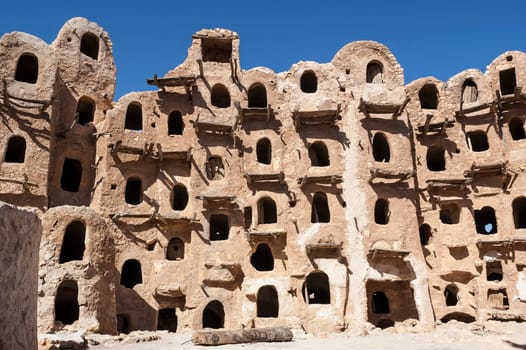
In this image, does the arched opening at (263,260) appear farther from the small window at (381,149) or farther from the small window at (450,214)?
the small window at (450,214)

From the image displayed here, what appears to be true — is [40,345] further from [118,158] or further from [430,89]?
[430,89]

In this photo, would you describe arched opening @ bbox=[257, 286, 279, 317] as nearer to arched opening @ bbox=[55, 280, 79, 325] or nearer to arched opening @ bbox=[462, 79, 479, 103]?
arched opening @ bbox=[55, 280, 79, 325]

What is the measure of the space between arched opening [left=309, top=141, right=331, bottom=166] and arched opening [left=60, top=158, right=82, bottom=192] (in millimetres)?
14272

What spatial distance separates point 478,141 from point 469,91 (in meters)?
3.27

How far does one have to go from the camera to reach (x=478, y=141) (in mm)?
31312

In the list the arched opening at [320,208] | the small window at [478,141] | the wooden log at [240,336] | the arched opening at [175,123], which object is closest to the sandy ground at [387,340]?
the wooden log at [240,336]

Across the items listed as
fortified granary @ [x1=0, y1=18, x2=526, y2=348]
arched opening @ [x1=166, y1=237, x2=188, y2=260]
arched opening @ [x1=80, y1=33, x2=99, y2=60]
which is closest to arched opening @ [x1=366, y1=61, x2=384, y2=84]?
fortified granary @ [x1=0, y1=18, x2=526, y2=348]

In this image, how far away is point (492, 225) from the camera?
29844 mm

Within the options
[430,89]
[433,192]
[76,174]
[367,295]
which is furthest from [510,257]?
[76,174]

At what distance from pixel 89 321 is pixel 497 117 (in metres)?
25.5

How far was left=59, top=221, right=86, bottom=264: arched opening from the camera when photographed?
24562mm

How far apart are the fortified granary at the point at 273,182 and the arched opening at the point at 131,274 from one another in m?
0.08

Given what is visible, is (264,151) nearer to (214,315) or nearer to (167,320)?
(214,315)

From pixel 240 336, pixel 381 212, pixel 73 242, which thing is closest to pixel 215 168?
pixel 73 242
